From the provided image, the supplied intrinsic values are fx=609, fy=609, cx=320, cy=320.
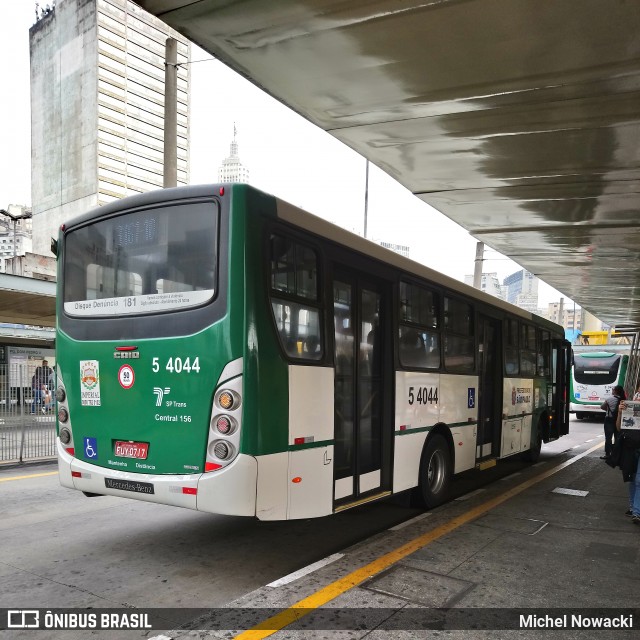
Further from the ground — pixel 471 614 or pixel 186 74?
pixel 186 74

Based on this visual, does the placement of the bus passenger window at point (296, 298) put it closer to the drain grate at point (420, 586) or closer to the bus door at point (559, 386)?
the drain grate at point (420, 586)

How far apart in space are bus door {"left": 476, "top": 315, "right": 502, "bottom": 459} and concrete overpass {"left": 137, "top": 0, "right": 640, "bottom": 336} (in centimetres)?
219

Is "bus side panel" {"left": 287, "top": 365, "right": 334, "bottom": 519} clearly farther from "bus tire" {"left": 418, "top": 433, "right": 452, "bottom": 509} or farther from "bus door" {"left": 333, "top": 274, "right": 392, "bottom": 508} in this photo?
"bus tire" {"left": 418, "top": 433, "right": 452, "bottom": 509}

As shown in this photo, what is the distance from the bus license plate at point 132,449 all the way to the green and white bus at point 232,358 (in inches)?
0.7

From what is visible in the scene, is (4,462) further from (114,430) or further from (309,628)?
(309,628)

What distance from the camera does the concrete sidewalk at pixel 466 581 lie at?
4164 mm

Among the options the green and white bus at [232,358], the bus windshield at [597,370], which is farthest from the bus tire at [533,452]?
the bus windshield at [597,370]

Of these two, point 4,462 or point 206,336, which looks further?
point 4,462

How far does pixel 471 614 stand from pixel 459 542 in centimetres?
179

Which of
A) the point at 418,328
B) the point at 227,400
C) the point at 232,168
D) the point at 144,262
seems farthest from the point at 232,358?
the point at 232,168

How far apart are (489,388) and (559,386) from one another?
17.6ft

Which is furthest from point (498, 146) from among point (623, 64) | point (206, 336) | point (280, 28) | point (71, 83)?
point (71, 83)

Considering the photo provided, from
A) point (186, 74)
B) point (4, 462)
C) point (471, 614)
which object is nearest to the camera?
point (471, 614)

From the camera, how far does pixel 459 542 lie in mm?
6125
